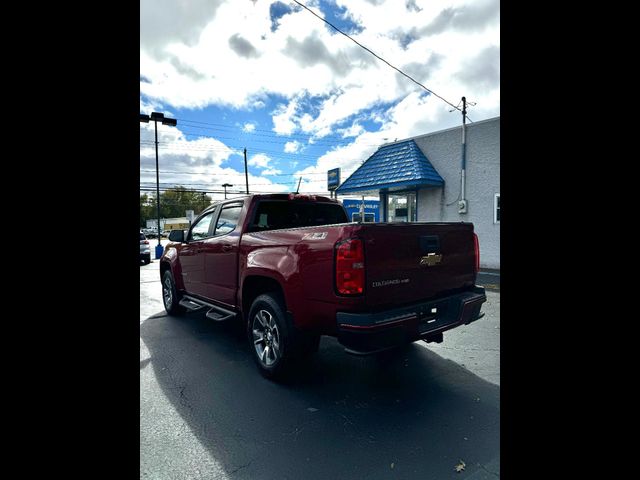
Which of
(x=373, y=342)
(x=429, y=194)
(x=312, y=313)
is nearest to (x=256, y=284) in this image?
(x=312, y=313)

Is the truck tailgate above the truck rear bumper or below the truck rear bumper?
above

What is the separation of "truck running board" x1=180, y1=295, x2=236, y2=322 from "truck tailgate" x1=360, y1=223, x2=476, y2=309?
7.25ft

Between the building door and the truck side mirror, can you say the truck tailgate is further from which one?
the building door

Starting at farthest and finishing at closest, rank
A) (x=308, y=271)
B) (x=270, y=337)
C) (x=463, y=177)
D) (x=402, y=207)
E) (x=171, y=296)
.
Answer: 1. (x=402, y=207)
2. (x=463, y=177)
3. (x=171, y=296)
4. (x=270, y=337)
5. (x=308, y=271)

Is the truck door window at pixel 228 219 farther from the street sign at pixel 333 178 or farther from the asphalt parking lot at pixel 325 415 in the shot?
the street sign at pixel 333 178

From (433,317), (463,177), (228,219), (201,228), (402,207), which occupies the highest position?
(463,177)

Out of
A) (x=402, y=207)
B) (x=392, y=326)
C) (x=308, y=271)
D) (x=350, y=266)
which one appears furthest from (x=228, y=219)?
(x=402, y=207)

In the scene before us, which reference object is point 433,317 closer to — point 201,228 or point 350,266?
point 350,266

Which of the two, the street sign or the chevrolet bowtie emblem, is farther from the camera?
the street sign

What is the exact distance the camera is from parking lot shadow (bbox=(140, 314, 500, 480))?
2350 mm

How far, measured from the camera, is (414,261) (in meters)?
3.23

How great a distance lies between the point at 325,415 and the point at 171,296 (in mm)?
4401

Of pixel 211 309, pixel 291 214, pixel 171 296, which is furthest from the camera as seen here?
pixel 171 296

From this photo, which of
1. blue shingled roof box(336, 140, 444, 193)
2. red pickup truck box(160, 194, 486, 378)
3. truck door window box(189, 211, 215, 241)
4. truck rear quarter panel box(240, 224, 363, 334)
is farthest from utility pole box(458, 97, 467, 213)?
truck rear quarter panel box(240, 224, 363, 334)
